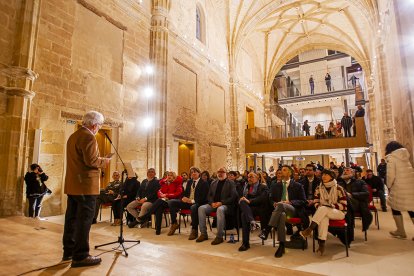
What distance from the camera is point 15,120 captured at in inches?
224

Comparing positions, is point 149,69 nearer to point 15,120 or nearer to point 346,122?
point 15,120

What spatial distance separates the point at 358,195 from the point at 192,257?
3.30m

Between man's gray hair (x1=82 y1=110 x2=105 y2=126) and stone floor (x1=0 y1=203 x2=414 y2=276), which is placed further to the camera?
man's gray hair (x1=82 y1=110 x2=105 y2=126)

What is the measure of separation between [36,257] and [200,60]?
11312 millimetres

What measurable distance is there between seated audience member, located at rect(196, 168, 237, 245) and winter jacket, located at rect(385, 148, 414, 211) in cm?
278

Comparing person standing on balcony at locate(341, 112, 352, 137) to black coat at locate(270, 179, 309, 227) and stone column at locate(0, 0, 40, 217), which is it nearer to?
black coat at locate(270, 179, 309, 227)

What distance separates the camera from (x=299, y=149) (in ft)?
44.0

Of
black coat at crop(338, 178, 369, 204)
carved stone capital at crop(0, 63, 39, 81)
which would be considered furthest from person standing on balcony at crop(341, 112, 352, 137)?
carved stone capital at crop(0, 63, 39, 81)

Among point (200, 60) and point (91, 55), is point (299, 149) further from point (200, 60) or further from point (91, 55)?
point (91, 55)

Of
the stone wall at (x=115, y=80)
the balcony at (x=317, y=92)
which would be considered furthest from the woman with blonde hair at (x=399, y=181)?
the balcony at (x=317, y=92)

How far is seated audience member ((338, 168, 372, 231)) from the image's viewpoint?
14.7ft

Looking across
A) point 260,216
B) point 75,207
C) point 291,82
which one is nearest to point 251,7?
point 291,82

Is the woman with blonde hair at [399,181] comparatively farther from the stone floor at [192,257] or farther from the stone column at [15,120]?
the stone column at [15,120]

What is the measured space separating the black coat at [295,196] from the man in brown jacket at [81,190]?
3.02 metres
